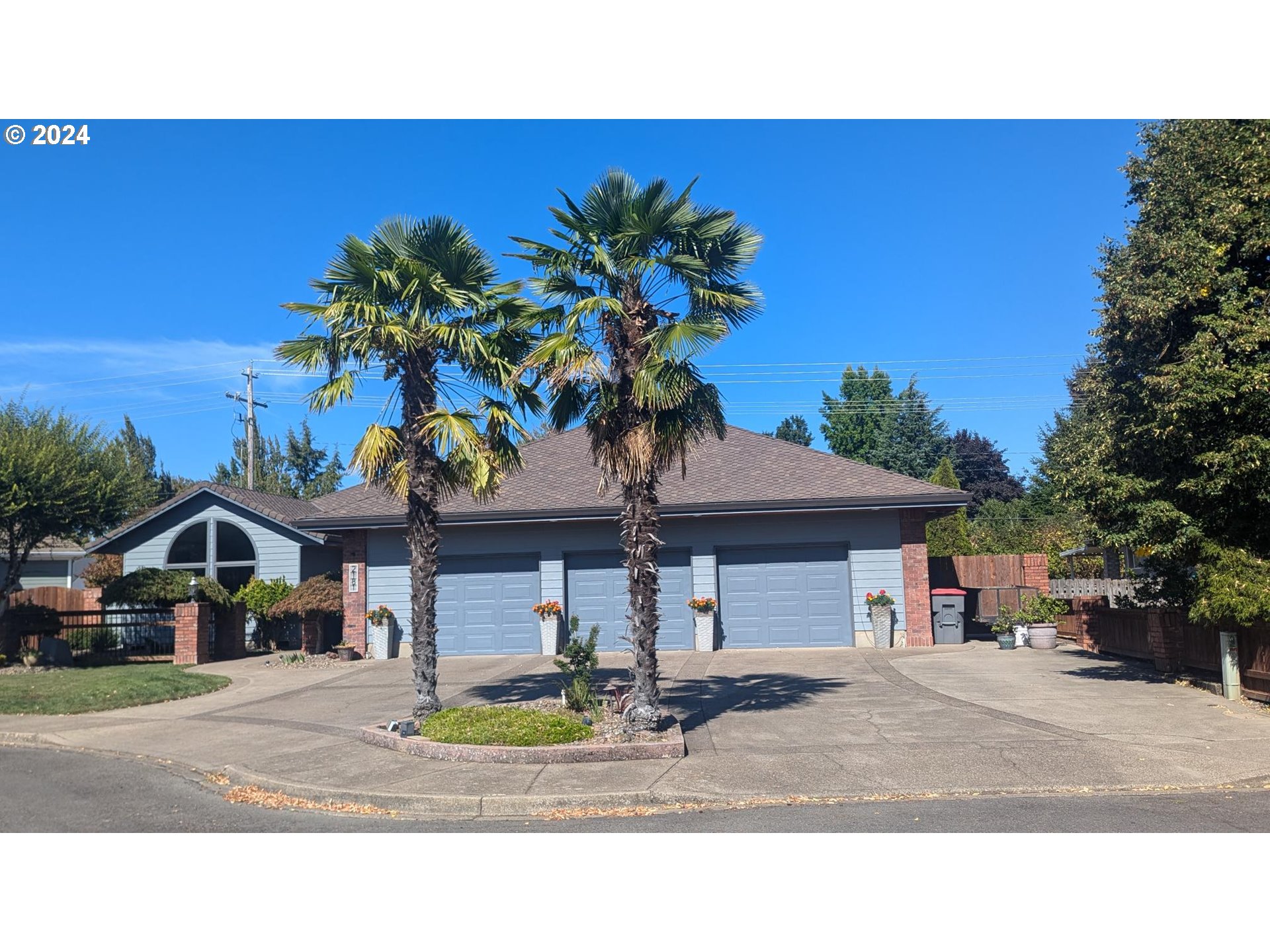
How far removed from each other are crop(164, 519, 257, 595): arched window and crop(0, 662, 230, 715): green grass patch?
21.6 ft

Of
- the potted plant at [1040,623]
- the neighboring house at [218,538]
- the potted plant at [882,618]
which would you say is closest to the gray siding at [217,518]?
the neighboring house at [218,538]

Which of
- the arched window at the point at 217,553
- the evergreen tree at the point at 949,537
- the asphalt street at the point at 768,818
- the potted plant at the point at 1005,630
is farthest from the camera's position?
the evergreen tree at the point at 949,537

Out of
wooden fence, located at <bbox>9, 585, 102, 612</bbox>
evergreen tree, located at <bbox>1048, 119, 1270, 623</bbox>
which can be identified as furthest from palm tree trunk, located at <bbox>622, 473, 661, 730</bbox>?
wooden fence, located at <bbox>9, 585, 102, 612</bbox>

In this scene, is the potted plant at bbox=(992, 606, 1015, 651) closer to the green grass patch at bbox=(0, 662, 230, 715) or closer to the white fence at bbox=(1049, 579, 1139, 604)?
the white fence at bbox=(1049, 579, 1139, 604)

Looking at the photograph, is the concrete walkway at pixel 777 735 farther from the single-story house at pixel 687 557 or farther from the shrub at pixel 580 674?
the single-story house at pixel 687 557

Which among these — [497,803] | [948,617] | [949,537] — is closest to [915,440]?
[949,537]

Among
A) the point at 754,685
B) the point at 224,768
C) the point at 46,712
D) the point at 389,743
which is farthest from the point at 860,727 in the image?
the point at 46,712

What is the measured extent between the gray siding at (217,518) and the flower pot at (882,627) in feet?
48.8

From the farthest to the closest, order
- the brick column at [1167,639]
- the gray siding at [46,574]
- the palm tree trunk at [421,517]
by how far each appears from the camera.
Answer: the gray siding at [46,574] → the brick column at [1167,639] → the palm tree trunk at [421,517]

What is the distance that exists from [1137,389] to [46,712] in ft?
54.9

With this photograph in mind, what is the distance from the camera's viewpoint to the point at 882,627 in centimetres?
1991

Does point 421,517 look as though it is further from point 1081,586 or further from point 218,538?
point 1081,586

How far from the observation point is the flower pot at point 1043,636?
64.0ft

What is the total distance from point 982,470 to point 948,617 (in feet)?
108
